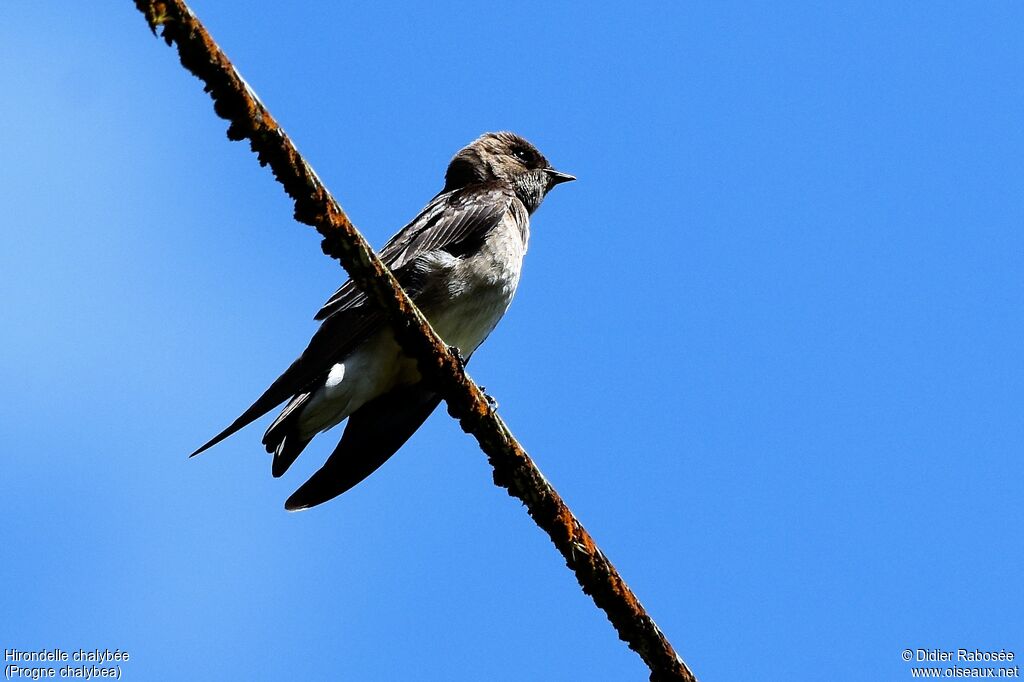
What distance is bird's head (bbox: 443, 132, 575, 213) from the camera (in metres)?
9.62

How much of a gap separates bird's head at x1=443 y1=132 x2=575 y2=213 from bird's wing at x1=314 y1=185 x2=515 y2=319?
1160mm

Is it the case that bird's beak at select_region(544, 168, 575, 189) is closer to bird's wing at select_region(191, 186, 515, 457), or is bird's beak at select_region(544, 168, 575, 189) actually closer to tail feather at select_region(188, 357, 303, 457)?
bird's wing at select_region(191, 186, 515, 457)

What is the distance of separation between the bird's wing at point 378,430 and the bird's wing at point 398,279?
0.46m

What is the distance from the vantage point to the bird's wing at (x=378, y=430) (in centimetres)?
736

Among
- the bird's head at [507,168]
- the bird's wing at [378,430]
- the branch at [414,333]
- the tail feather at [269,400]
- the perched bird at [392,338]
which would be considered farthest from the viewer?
the bird's head at [507,168]

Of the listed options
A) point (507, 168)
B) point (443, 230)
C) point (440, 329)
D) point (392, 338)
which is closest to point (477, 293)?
point (440, 329)

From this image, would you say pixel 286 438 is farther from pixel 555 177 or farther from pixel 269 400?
pixel 555 177

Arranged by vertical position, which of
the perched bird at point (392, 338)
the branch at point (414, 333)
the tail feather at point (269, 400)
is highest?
the perched bird at point (392, 338)

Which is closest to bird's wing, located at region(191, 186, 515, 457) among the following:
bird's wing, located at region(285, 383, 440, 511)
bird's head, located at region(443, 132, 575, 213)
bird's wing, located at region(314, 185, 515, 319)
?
bird's wing, located at region(314, 185, 515, 319)

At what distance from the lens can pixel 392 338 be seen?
7.22m

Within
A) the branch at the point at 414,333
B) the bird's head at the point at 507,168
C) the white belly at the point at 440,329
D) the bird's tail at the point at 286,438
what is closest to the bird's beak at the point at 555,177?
the bird's head at the point at 507,168

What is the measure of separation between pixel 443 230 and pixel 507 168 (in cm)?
225

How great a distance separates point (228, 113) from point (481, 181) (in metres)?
5.57

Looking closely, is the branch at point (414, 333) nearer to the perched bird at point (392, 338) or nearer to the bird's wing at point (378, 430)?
the perched bird at point (392, 338)
